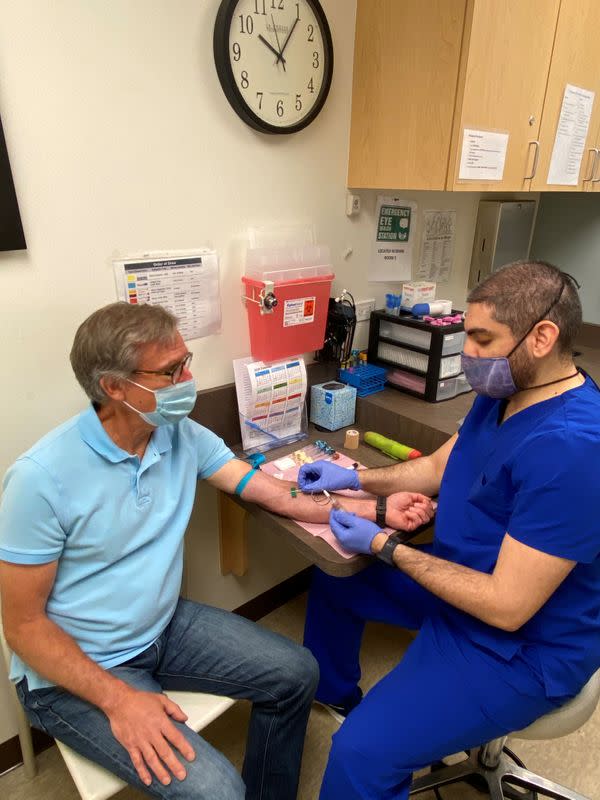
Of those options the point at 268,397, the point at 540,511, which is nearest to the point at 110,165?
the point at 268,397

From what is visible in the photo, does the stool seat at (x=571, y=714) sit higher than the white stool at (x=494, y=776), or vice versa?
the stool seat at (x=571, y=714)

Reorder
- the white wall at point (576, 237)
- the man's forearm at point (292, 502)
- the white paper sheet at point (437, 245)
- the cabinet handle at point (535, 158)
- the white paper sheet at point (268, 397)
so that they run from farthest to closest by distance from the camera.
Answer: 1. the white wall at point (576, 237)
2. the white paper sheet at point (437, 245)
3. the cabinet handle at point (535, 158)
4. the white paper sheet at point (268, 397)
5. the man's forearm at point (292, 502)

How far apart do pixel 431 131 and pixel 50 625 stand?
5.02 feet

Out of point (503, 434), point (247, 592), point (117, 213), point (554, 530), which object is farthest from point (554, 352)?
point (247, 592)

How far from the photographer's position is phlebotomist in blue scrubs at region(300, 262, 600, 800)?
3.27 ft

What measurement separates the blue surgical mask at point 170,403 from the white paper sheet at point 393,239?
3.48 ft

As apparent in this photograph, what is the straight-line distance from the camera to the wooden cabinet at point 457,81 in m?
1.40

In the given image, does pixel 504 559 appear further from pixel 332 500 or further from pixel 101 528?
pixel 101 528

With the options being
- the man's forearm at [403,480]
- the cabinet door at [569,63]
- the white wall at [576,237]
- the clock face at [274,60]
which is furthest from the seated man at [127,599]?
the white wall at [576,237]

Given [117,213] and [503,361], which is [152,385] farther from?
[503,361]

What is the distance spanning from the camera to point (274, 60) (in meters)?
1.43

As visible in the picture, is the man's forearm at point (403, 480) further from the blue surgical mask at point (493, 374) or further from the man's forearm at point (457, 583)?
the blue surgical mask at point (493, 374)

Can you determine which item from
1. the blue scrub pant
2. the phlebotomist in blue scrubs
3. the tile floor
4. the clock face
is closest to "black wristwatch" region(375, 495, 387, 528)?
the phlebotomist in blue scrubs

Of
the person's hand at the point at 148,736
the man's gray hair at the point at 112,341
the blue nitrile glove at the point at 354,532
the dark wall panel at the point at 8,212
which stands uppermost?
the dark wall panel at the point at 8,212
